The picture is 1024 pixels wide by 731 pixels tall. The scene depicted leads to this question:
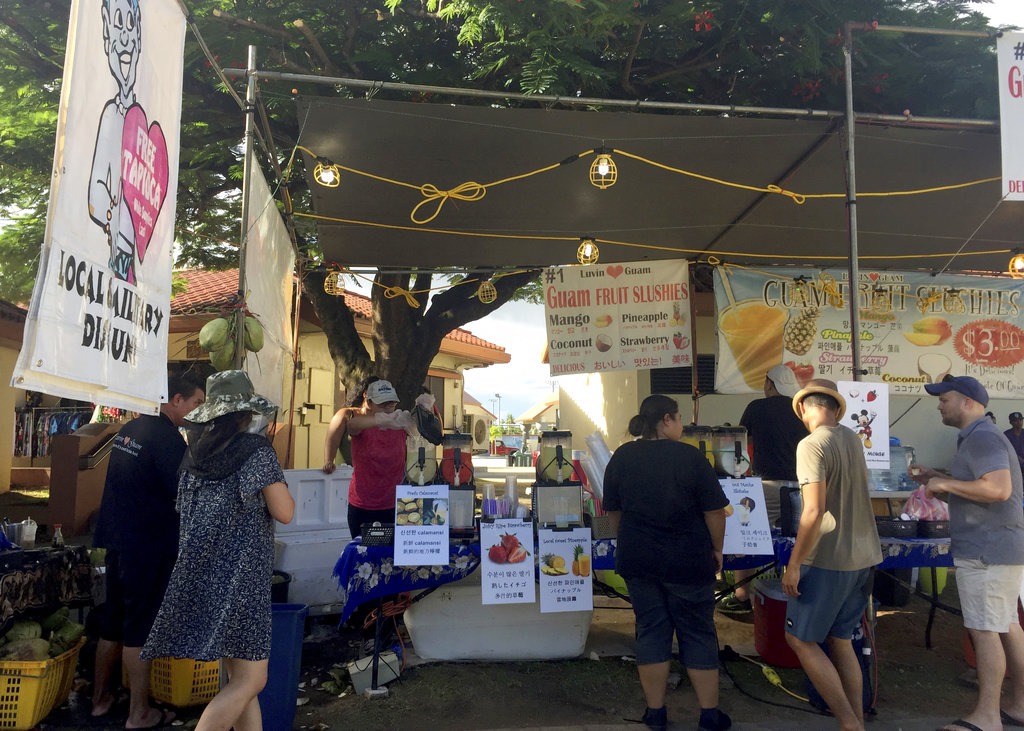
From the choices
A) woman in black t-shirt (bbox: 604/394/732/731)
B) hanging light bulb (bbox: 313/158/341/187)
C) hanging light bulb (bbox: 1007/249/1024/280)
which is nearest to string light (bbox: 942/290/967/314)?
hanging light bulb (bbox: 1007/249/1024/280)

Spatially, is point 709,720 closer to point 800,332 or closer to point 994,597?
→ point 994,597

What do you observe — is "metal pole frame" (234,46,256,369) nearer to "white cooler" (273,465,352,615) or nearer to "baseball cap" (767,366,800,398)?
"white cooler" (273,465,352,615)

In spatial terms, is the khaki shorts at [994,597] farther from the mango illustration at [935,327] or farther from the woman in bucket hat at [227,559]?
the mango illustration at [935,327]

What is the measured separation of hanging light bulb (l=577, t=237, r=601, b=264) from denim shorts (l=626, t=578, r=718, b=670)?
14.0 ft

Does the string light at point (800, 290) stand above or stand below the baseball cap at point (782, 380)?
above

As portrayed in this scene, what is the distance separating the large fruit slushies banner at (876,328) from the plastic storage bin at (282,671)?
16.9 feet

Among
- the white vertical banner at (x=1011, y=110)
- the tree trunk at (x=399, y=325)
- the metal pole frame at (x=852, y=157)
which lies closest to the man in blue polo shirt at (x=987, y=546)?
the metal pole frame at (x=852, y=157)

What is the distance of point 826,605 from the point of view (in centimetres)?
338

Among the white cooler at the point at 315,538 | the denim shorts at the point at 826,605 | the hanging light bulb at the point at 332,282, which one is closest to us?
the denim shorts at the point at 826,605

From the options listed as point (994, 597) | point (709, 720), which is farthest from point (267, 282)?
point (994, 597)

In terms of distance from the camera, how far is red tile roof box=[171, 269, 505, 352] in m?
12.0

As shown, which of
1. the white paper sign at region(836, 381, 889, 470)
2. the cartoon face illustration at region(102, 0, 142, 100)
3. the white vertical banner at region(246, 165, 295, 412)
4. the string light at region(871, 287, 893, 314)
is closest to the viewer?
the cartoon face illustration at region(102, 0, 142, 100)

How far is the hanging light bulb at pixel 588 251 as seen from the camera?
717 cm

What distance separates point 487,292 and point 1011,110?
5.36m
